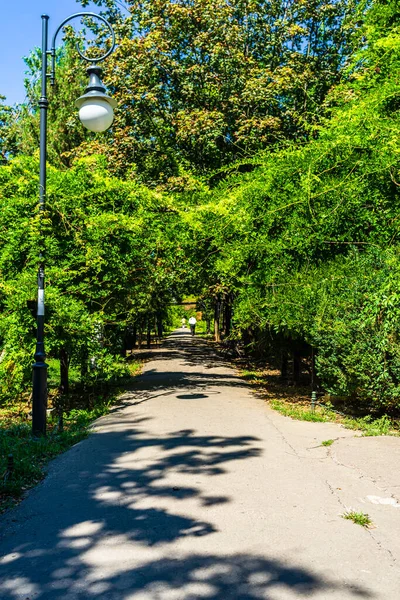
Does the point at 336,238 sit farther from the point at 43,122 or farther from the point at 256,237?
the point at 43,122

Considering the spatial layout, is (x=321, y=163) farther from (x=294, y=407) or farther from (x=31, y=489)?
(x=31, y=489)

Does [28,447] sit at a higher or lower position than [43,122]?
lower

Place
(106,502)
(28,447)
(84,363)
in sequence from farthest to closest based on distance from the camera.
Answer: (84,363) → (28,447) → (106,502)

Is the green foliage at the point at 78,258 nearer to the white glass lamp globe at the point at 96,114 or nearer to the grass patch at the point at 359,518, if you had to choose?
the white glass lamp globe at the point at 96,114

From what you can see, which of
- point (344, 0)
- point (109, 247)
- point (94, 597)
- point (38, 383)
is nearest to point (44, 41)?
point (109, 247)

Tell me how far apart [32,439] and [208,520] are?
3.82 meters

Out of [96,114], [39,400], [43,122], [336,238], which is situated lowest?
[39,400]

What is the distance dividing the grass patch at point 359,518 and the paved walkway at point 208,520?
0.25ft

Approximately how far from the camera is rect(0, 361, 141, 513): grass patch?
5693mm

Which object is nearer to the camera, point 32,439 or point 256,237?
point 32,439

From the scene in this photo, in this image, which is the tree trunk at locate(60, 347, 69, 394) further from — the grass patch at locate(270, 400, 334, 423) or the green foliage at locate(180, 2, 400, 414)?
the grass patch at locate(270, 400, 334, 423)

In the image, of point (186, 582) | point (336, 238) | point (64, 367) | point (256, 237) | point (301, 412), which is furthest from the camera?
point (64, 367)

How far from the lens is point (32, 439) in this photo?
7.67m

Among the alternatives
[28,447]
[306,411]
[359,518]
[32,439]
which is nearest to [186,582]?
[359,518]
